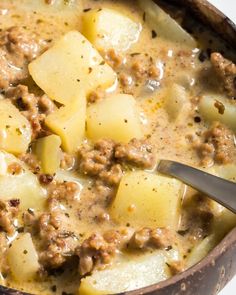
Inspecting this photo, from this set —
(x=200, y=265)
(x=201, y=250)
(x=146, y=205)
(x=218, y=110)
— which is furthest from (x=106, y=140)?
(x=200, y=265)

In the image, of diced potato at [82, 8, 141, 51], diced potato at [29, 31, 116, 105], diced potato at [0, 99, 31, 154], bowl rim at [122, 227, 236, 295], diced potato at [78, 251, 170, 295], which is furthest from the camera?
diced potato at [82, 8, 141, 51]

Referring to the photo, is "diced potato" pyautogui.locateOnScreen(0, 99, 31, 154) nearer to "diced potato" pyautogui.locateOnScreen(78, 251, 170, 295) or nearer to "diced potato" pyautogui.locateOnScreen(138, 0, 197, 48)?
"diced potato" pyautogui.locateOnScreen(78, 251, 170, 295)

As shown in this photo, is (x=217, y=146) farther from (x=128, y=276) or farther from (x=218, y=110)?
(x=128, y=276)

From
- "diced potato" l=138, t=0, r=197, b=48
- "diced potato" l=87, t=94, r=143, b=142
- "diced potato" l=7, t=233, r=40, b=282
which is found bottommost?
"diced potato" l=7, t=233, r=40, b=282

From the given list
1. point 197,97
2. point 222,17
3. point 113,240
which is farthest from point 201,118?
point 113,240

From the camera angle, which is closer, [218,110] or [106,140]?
[106,140]

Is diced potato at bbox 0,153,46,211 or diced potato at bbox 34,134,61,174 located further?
diced potato at bbox 34,134,61,174

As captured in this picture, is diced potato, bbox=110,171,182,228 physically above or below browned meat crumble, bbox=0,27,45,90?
above

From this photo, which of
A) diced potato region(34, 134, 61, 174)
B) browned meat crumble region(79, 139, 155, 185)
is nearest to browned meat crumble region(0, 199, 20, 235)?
diced potato region(34, 134, 61, 174)
